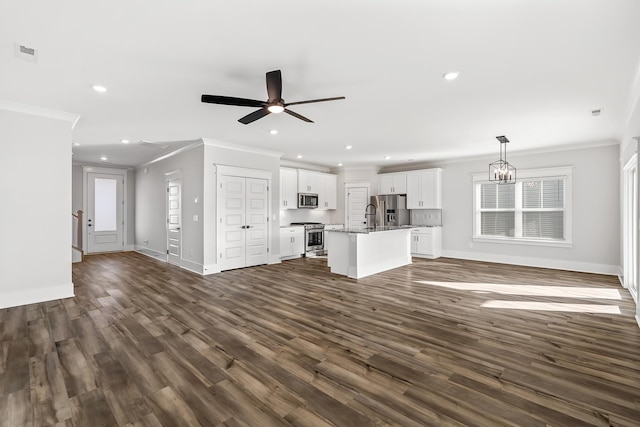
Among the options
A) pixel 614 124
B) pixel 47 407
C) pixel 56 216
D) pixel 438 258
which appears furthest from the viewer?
pixel 438 258

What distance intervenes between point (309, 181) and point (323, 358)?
6.68 metres

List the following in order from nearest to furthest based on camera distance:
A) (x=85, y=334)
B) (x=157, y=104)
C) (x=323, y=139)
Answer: (x=85, y=334) < (x=157, y=104) < (x=323, y=139)

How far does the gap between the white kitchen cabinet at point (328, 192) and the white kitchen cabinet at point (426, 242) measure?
2.72 m

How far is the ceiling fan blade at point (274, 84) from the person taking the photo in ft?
9.11

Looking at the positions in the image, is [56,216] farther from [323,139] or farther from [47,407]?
[323,139]

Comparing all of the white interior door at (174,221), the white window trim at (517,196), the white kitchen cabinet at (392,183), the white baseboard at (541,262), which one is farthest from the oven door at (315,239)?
the white window trim at (517,196)

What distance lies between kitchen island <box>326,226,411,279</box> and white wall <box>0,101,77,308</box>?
447cm

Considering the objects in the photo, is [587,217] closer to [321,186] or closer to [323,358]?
[321,186]

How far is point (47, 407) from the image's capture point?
2.01 metres

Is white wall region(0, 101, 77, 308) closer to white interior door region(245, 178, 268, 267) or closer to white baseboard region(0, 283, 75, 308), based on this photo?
white baseboard region(0, 283, 75, 308)

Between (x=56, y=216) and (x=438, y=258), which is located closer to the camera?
(x=56, y=216)

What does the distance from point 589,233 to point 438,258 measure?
3216 millimetres

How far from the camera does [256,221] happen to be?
7051mm

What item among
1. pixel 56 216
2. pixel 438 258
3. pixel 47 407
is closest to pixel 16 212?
pixel 56 216
